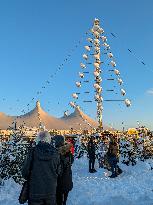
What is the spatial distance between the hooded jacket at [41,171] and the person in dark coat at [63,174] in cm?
156

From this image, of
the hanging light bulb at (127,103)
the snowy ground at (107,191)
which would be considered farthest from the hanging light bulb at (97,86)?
the snowy ground at (107,191)

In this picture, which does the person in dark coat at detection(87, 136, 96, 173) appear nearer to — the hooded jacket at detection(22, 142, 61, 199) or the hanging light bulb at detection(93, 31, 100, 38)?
the hooded jacket at detection(22, 142, 61, 199)

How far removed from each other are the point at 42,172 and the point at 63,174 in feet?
6.03

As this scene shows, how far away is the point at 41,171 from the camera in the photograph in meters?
6.67

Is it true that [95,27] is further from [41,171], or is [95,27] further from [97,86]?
[41,171]

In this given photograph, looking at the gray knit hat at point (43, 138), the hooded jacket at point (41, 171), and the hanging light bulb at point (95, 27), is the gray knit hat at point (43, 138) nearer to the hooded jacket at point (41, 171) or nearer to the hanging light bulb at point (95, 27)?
the hooded jacket at point (41, 171)

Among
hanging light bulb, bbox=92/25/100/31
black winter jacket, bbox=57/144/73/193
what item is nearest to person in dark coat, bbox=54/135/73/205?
black winter jacket, bbox=57/144/73/193

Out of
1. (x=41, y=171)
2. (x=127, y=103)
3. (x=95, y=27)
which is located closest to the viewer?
(x=41, y=171)

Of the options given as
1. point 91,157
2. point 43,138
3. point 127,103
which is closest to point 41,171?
point 43,138

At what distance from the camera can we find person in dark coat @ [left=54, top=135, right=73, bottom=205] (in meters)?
8.31

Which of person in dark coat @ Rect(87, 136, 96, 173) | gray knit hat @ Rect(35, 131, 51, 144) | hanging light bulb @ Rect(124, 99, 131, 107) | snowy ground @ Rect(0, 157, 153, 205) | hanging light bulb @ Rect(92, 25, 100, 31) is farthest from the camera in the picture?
hanging light bulb @ Rect(92, 25, 100, 31)

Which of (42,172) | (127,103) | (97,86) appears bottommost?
(42,172)

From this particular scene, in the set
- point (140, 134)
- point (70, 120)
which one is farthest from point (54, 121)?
point (140, 134)

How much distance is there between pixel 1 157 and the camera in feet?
61.0
